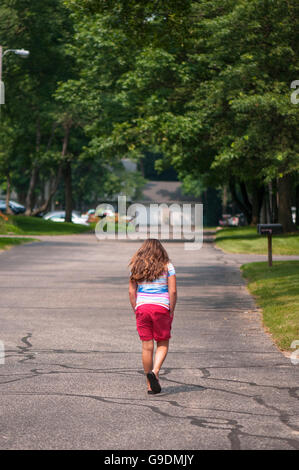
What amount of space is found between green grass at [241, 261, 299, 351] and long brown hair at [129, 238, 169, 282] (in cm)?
313

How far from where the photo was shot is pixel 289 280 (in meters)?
18.0

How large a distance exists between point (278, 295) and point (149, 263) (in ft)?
25.6

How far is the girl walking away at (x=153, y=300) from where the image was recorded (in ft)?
26.9

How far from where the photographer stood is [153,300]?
826cm

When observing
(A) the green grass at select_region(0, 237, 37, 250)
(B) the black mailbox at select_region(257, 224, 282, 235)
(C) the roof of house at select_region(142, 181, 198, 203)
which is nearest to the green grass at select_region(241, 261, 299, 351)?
(B) the black mailbox at select_region(257, 224, 282, 235)

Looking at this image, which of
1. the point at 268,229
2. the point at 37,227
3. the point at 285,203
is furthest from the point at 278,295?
the point at 37,227

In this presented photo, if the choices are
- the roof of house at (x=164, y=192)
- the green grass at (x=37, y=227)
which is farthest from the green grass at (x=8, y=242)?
the roof of house at (x=164, y=192)

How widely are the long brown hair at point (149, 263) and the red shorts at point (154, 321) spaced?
30cm

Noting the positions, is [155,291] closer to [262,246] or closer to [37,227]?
[262,246]

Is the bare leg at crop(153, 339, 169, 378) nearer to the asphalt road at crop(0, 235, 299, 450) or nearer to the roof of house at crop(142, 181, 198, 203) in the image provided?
the asphalt road at crop(0, 235, 299, 450)

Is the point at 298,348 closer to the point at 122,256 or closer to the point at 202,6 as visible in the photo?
the point at 122,256

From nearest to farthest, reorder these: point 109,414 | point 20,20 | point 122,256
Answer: point 109,414 < point 122,256 < point 20,20
